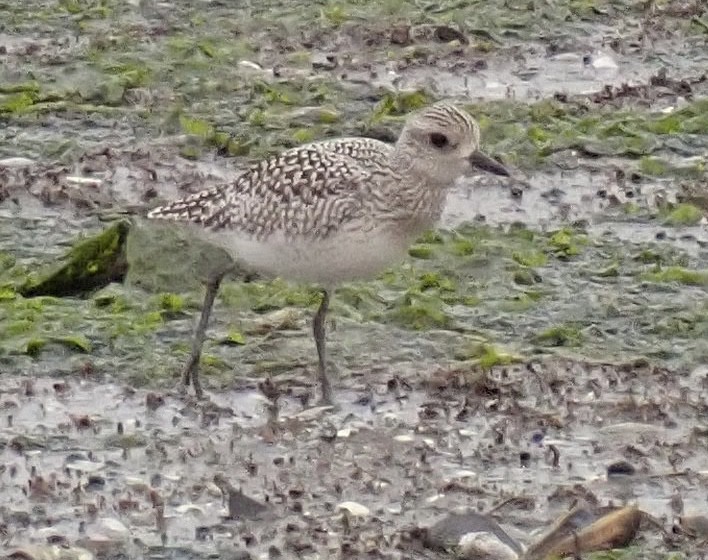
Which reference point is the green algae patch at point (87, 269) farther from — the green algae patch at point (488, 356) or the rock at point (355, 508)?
the rock at point (355, 508)

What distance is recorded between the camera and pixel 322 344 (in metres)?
9.25

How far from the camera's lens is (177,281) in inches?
411

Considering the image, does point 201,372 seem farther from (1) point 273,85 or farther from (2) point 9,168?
(1) point 273,85

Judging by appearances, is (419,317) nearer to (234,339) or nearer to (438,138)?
(234,339)

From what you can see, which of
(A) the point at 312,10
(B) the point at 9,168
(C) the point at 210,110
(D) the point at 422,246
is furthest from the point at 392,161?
(A) the point at 312,10

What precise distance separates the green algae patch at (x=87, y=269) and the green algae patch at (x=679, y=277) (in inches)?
95.8

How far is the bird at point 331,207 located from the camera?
350 inches

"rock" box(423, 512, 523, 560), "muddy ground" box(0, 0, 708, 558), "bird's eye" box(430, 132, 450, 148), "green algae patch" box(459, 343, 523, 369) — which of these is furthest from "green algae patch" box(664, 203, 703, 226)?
"rock" box(423, 512, 523, 560)

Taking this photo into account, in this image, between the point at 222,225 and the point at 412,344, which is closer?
the point at 222,225

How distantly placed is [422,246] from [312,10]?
4838mm

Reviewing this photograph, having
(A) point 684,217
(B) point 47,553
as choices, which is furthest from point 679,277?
(B) point 47,553

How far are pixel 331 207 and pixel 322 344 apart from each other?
2.11 ft

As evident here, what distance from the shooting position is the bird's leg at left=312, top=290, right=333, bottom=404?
9148 millimetres

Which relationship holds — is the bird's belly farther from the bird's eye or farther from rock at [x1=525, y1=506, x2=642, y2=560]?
rock at [x1=525, y1=506, x2=642, y2=560]
